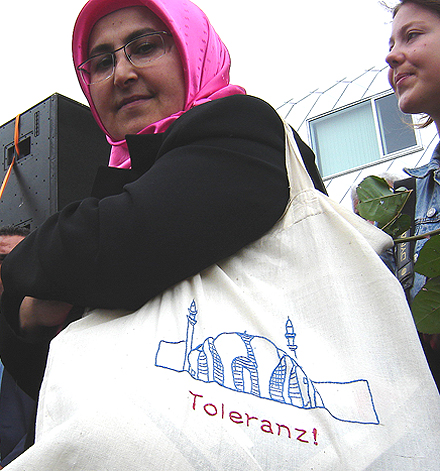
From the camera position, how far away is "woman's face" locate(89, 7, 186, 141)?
45.1 inches

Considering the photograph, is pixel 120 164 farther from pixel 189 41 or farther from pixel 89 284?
pixel 89 284

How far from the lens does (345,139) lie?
972 cm

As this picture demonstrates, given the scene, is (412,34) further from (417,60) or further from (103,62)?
(103,62)

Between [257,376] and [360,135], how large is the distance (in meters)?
9.44

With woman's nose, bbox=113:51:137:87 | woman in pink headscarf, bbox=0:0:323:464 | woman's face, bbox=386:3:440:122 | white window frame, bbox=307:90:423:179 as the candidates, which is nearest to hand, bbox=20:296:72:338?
woman in pink headscarf, bbox=0:0:323:464

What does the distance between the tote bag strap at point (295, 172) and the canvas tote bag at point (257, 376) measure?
0.30ft

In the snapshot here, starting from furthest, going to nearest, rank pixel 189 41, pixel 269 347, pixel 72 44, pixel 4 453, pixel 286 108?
pixel 286 108 < pixel 4 453 < pixel 72 44 < pixel 189 41 < pixel 269 347

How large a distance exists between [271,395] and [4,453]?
1.56 metres

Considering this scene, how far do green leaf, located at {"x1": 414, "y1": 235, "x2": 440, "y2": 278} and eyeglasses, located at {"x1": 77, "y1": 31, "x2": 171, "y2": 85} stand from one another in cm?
75

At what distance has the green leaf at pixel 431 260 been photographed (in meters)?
1.04

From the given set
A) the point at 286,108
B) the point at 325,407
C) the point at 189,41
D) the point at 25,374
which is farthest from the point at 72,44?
the point at 286,108

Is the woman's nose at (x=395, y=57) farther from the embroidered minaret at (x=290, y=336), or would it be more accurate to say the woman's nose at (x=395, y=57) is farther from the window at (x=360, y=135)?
the window at (x=360, y=135)

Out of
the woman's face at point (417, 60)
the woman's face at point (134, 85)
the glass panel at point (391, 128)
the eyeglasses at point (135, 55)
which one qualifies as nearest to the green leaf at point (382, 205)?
the woman's face at point (417, 60)

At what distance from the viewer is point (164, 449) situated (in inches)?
23.7
